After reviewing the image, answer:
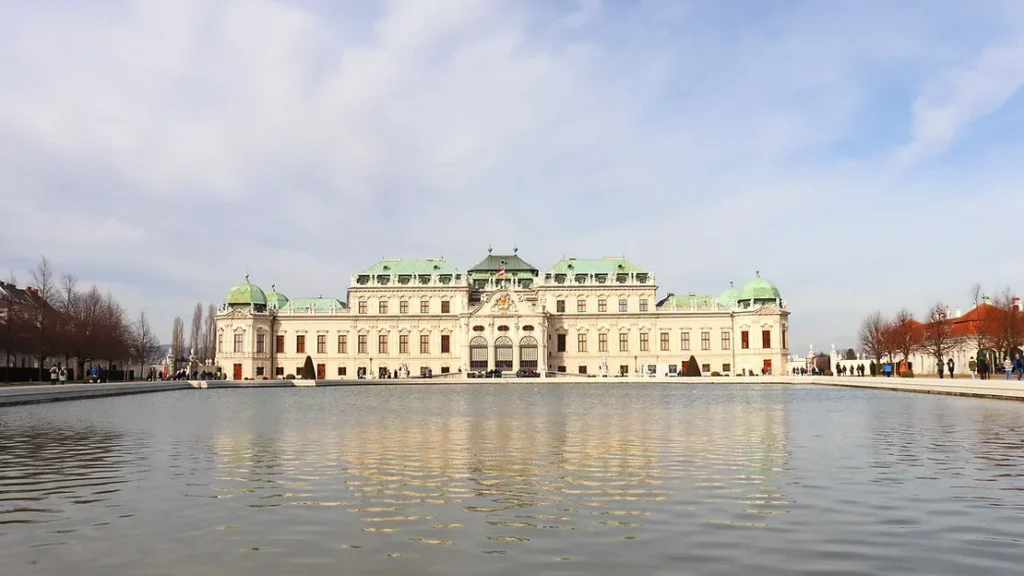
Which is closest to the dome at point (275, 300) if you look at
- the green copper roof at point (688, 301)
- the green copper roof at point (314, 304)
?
the green copper roof at point (314, 304)

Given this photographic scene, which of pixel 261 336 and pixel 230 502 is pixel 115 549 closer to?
pixel 230 502

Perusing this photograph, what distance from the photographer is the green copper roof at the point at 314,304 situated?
385ft

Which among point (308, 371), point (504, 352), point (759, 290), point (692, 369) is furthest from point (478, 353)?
point (759, 290)

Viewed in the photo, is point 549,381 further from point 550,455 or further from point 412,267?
point 550,455

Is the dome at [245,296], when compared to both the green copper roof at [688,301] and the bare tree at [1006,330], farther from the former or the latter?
the bare tree at [1006,330]

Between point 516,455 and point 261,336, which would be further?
point 261,336

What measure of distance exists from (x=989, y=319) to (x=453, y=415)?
72.1 metres

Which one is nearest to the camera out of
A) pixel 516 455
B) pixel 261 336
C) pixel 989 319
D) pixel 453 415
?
pixel 516 455

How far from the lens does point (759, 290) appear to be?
113 metres

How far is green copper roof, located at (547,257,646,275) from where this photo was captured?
380ft

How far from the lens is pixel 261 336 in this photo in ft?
373

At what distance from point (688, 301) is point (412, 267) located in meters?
38.7

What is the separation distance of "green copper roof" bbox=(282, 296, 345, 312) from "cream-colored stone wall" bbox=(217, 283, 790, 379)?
4.05 feet

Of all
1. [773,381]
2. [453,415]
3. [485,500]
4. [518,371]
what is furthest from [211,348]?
[485,500]
